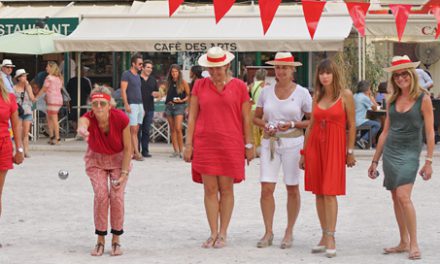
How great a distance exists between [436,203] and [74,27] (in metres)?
13.0

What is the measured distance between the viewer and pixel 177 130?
17125mm

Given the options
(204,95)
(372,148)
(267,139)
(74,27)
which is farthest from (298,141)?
(74,27)

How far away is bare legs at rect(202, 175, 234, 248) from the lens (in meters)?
8.77

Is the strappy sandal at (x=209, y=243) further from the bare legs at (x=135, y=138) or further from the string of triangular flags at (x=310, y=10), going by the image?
the bare legs at (x=135, y=138)

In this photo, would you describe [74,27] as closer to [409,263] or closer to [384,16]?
[384,16]

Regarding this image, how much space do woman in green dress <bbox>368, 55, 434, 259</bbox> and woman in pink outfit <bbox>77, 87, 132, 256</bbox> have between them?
219 cm

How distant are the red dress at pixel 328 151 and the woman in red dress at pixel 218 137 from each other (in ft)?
2.23

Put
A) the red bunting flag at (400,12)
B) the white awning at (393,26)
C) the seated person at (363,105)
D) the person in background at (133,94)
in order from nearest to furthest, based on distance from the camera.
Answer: the person in background at (133,94) < the red bunting flag at (400,12) < the seated person at (363,105) < the white awning at (393,26)

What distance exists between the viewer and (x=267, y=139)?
8.79 metres

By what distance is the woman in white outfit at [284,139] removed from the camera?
345 inches

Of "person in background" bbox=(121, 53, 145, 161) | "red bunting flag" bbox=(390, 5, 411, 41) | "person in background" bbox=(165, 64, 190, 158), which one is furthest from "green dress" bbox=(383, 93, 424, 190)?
"red bunting flag" bbox=(390, 5, 411, 41)

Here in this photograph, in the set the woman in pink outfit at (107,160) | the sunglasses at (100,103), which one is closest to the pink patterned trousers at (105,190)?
the woman in pink outfit at (107,160)

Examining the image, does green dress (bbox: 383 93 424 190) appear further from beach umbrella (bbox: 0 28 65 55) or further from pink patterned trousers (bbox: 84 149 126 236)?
beach umbrella (bbox: 0 28 65 55)

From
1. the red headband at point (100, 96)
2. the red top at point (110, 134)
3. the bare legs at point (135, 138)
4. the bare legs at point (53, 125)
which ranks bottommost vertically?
the bare legs at point (53, 125)
